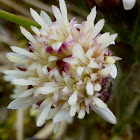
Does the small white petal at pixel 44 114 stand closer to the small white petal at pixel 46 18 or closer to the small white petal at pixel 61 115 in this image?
the small white petal at pixel 61 115

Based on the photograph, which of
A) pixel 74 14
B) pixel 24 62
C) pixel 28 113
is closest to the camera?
pixel 24 62

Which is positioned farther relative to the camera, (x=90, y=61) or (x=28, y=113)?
(x=28, y=113)

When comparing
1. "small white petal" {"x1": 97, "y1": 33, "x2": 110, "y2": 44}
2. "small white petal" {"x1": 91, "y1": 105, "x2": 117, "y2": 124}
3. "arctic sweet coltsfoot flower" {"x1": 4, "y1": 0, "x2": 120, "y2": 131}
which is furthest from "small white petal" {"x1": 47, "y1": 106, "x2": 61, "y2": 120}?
"small white petal" {"x1": 97, "y1": 33, "x2": 110, "y2": 44}

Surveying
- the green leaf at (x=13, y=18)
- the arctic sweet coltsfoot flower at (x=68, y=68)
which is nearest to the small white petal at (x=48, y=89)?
the arctic sweet coltsfoot flower at (x=68, y=68)

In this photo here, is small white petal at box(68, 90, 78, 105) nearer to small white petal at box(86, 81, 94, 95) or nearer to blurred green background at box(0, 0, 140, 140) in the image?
small white petal at box(86, 81, 94, 95)

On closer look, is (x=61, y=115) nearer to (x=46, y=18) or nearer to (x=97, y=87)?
(x=97, y=87)

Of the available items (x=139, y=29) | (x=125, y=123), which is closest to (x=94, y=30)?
(x=139, y=29)

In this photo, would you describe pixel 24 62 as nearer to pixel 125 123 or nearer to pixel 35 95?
pixel 35 95
